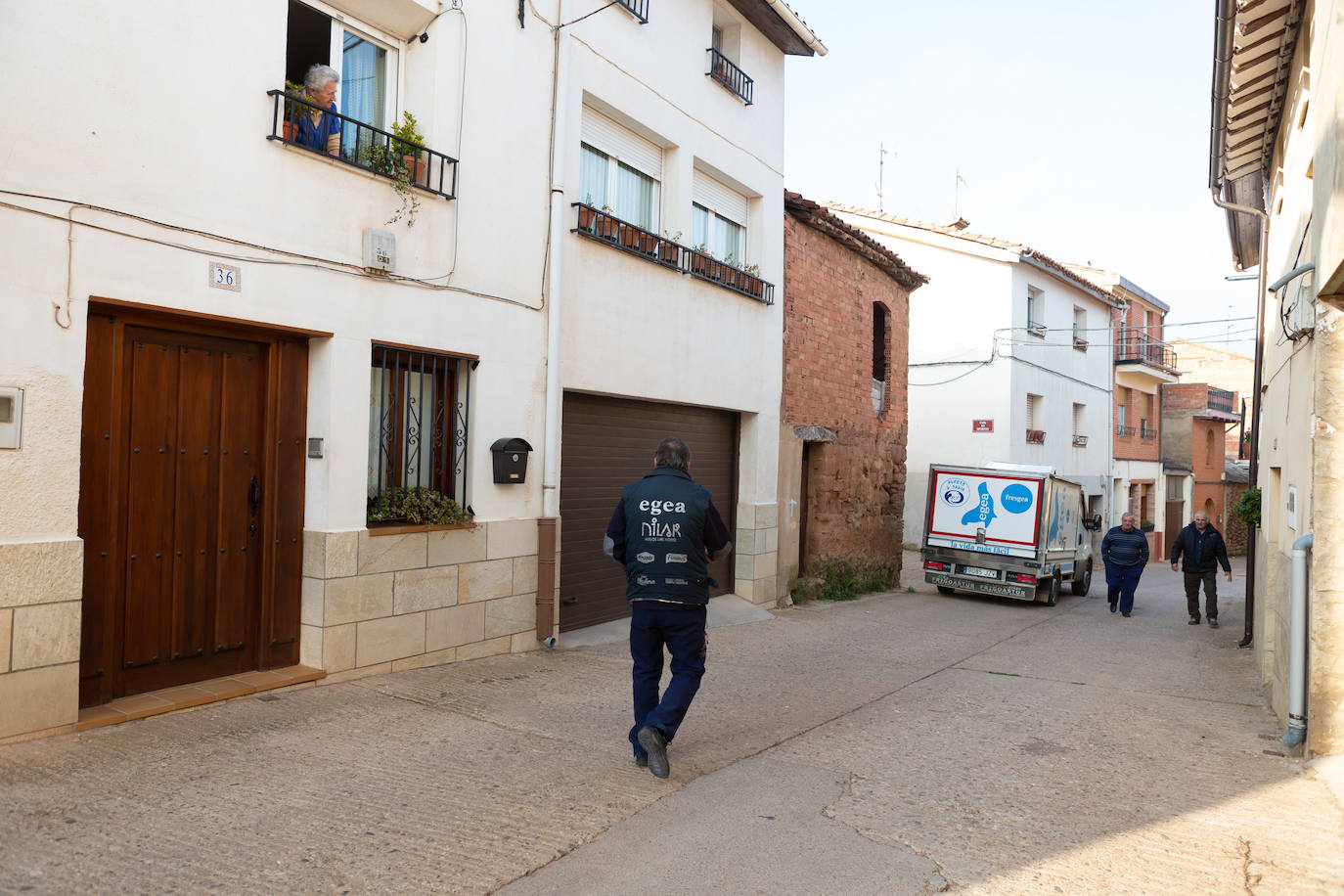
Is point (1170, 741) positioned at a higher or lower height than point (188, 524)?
lower

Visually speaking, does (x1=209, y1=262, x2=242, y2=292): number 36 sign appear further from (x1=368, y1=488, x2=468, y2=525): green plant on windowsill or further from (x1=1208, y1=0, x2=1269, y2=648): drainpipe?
(x1=1208, y1=0, x2=1269, y2=648): drainpipe

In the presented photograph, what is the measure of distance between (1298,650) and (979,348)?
17.1m

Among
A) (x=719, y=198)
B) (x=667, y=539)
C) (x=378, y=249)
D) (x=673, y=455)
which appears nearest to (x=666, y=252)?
(x=719, y=198)

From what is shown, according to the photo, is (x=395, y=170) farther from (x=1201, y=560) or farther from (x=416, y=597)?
(x=1201, y=560)

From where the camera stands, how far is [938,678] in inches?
316

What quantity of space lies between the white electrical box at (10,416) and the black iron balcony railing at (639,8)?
6568mm

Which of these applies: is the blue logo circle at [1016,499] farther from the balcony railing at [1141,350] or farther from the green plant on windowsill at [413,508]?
the balcony railing at [1141,350]

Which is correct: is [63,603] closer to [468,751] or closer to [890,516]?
[468,751]

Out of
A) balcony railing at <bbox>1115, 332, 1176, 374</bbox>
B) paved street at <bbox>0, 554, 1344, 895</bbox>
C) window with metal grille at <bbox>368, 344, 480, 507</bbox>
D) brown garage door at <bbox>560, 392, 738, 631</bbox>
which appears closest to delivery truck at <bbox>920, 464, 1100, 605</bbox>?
brown garage door at <bbox>560, 392, 738, 631</bbox>

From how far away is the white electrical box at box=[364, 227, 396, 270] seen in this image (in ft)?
20.9

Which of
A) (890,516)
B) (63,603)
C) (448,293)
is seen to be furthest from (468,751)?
(890,516)

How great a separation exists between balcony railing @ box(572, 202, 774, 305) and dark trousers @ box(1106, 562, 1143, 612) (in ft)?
23.5

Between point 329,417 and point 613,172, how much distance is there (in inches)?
180

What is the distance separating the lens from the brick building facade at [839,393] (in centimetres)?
1250
